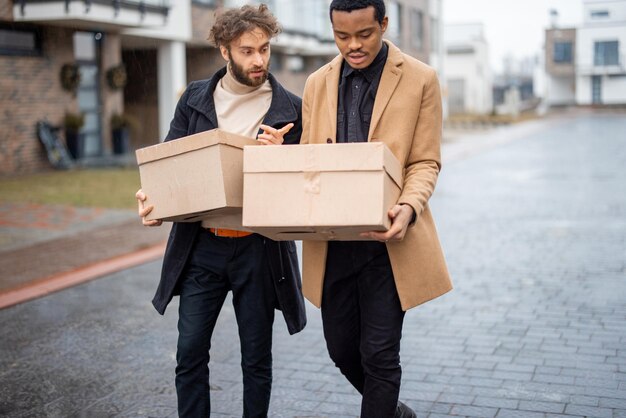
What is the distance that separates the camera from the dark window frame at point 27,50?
17859 millimetres

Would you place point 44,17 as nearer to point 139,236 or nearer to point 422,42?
point 139,236

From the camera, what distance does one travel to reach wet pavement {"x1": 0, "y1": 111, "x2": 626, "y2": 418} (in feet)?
14.4

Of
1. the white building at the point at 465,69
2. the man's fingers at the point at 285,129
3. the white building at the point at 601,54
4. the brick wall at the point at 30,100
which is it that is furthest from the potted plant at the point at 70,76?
the white building at the point at 465,69

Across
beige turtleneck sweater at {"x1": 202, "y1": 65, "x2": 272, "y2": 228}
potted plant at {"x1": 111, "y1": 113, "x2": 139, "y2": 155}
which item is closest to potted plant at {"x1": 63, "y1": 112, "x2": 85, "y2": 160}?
potted plant at {"x1": 111, "y1": 113, "x2": 139, "y2": 155}

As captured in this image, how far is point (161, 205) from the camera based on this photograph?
325 centimetres

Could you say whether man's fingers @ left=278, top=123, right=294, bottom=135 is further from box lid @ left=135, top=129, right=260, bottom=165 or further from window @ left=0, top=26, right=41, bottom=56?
window @ left=0, top=26, right=41, bottom=56

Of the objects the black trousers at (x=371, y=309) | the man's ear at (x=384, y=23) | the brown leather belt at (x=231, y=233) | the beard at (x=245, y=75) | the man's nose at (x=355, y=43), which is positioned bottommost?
the black trousers at (x=371, y=309)

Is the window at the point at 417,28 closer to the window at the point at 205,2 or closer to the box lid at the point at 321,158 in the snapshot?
the window at the point at 205,2

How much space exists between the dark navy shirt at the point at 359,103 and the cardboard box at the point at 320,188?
287mm

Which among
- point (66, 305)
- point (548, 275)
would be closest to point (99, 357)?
point (66, 305)

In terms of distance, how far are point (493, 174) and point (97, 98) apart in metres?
10.4

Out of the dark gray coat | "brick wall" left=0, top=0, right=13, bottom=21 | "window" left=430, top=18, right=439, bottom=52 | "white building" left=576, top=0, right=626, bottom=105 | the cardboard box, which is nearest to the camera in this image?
the cardboard box

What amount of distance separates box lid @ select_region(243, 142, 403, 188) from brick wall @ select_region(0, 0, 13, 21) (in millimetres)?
16526

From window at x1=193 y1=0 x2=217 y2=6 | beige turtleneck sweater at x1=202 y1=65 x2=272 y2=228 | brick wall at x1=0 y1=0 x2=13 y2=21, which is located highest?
window at x1=193 y1=0 x2=217 y2=6
